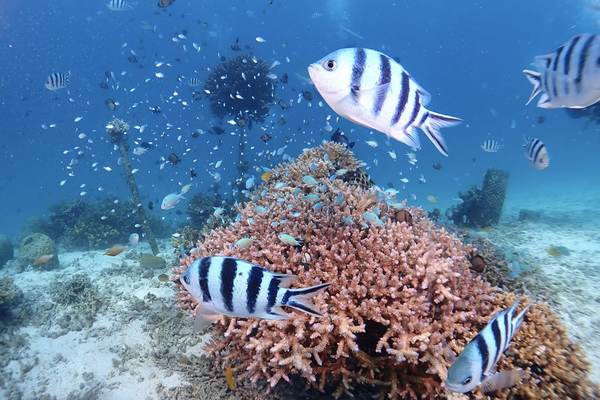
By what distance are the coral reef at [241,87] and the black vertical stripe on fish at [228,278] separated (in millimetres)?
13341

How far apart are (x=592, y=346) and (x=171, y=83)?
340 feet

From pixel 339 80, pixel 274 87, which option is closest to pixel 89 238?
pixel 274 87

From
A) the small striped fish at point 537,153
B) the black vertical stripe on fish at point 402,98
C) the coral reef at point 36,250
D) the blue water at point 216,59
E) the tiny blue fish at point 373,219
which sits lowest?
the coral reef at point 36,250

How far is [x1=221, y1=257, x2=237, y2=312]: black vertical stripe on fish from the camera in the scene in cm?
214

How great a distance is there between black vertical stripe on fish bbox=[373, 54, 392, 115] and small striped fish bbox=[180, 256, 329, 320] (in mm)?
1097

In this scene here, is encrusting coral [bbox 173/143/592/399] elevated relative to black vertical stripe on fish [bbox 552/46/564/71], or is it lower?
lower

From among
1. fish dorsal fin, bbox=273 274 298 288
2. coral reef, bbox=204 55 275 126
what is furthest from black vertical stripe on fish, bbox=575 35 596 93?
coral reef, bbox=204 55 275 126

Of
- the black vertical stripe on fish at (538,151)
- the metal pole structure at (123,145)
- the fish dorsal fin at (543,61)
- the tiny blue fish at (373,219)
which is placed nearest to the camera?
the fish dorsal fin at (543,61)

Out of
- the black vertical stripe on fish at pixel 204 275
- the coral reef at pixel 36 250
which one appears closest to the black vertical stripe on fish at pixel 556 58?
the black vertical stripe on fish at pixel 204 275

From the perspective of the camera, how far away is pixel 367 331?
3.94 metres

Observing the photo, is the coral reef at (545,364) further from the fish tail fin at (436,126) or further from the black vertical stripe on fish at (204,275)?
the black vertical stripe on fish at (204,275)

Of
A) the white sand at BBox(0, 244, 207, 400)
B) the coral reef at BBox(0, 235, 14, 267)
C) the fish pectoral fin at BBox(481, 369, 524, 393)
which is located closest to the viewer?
the fish pectoral fin at BBox(481, 369, 524, 393)

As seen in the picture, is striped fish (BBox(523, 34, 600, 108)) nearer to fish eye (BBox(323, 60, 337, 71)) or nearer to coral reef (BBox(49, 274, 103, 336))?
fish eye (BBox(323, 60, 337, 71))

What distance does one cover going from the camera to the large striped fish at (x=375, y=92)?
1.88 meters
